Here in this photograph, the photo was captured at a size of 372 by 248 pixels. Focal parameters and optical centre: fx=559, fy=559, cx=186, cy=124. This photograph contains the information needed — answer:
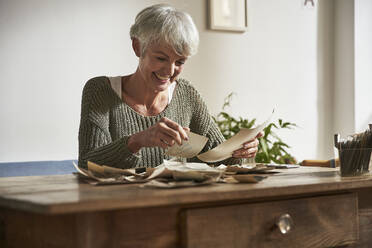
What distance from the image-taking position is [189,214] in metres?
1.21

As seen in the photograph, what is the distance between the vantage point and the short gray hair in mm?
2158

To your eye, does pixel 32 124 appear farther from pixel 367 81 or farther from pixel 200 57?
pixel 367 81

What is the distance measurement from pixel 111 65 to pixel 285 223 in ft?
8.64

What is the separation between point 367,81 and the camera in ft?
16.1


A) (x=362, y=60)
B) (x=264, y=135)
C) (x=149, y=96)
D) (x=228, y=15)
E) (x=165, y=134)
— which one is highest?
(x=228, y=15)

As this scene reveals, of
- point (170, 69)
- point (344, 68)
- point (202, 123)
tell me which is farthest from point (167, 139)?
point (344, 68)

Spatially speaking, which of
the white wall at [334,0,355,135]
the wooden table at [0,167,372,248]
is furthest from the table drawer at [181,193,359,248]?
the white wall at [334,0,355,135]

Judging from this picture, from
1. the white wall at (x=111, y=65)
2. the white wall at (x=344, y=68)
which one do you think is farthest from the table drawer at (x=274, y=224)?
the white wall at (x=344, y=68)

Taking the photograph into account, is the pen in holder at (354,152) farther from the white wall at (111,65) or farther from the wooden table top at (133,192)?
the white wall at (111,65)

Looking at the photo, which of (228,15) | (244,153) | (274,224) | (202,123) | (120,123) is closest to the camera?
(274,224)

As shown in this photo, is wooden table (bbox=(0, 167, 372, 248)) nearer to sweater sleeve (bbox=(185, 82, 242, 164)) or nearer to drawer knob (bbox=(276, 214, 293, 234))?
drawer knob (bbox=(276, 214, 293, 234))

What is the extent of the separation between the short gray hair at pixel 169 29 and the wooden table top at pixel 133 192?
0.75 m

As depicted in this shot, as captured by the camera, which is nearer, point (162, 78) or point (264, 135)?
point (162, 78)

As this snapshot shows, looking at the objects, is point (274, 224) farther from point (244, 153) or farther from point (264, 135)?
point (264, 135)
